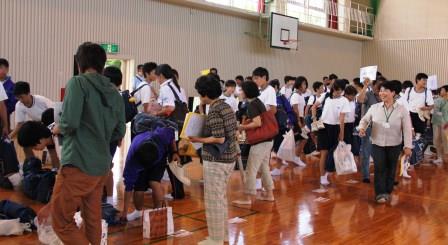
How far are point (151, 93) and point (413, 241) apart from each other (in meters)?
3.59

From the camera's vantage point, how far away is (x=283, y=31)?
15.1m

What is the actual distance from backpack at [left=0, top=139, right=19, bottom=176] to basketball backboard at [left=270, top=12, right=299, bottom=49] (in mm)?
10059

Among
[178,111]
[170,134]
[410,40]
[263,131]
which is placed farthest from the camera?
[410,40]

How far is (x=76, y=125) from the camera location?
2740mm

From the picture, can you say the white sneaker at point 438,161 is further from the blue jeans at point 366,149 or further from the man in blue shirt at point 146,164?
the man in blue shirt at point 146,164

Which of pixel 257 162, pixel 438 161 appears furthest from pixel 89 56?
pixel 438 161

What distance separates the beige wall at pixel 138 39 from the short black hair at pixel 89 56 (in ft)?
24.9

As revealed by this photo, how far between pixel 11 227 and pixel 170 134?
1.58 meters

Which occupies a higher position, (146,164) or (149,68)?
A: (149,68)

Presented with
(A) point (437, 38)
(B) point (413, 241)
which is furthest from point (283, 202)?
(A) point (437, 38)

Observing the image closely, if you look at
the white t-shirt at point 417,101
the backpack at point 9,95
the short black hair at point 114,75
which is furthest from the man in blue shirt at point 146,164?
the white t-shirt at point 417,101

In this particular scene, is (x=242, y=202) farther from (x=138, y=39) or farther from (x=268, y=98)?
(x=138, y=39)

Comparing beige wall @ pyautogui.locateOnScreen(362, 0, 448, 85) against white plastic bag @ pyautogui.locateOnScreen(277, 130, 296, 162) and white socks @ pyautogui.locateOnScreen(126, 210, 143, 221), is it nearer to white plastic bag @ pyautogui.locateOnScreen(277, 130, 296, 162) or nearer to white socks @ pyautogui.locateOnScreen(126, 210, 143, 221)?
white plastic bag @ pyautogui.locateOnScreen(277, 130, 296, 162)

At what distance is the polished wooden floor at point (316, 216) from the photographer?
14.3ft
